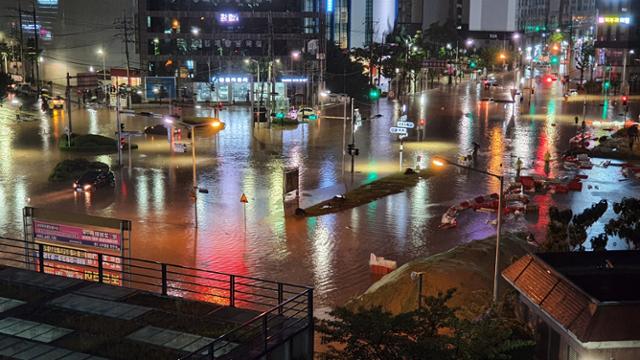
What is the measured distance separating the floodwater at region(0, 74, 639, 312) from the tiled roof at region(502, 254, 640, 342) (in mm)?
8598

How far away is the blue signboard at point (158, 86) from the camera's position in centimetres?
→ 10162

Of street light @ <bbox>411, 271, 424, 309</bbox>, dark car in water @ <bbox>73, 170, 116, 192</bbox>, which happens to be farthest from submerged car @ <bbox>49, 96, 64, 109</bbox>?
street light @ <bbox>411, 271, 424, 309</bbox>

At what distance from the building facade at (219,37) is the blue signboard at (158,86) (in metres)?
6.79

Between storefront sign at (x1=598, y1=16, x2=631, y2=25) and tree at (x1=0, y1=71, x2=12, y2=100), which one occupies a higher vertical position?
storefront sign at (x1=598, y1=16, x2=631, y2=25)

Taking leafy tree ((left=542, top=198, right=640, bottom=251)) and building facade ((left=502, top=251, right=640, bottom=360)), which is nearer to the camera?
building facade ((left=502, top=251, right=640, bottom=360))

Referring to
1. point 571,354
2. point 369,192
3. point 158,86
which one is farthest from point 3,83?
point 571,354

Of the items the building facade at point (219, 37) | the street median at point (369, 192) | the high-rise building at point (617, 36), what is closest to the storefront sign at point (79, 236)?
the street median at point (369, 192)

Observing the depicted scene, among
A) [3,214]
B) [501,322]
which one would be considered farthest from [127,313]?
[3,214]

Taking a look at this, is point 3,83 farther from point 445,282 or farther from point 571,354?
point 571,354

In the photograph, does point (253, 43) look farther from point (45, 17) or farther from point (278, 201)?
point (278, 201)

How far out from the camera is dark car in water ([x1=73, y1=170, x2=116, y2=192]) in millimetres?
41688

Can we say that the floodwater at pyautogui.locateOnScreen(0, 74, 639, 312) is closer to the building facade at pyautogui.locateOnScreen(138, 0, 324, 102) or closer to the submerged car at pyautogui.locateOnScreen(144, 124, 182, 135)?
the submerged car at pyautogui.locateOnScreen(144, 124, 182, 135)

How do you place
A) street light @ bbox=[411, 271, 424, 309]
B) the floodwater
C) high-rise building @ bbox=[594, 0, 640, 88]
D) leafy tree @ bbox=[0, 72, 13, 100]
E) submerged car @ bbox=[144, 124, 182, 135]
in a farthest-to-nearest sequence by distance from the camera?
high-rise building @ bbox=[594, 0, 640, 88] < leafy tree @ bbox=[0, 72, 13, 100] < submerged car @ bbox=[144, 124, 182, 135] < the floodwater < street light @ bbox=[411, 271, 424, 309]

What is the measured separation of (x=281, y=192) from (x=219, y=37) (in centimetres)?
7544
